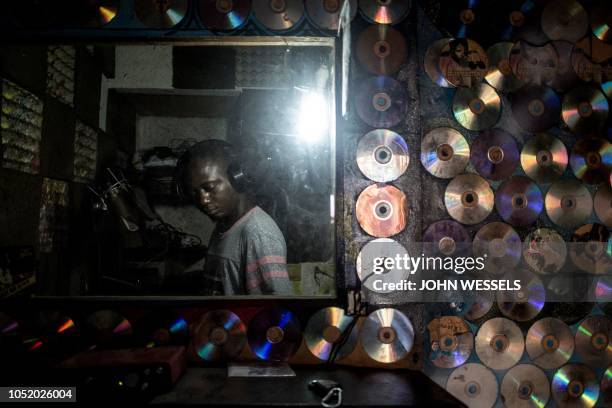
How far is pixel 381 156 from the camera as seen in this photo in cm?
184

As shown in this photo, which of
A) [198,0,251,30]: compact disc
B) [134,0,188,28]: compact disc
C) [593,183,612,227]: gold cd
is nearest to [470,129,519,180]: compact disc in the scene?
[593,183,612,227]: gold cd

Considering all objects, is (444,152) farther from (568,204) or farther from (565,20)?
(565,20)

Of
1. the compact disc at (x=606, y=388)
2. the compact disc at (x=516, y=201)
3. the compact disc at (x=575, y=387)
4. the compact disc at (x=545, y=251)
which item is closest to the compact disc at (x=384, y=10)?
the compact disc at (x=516, y=201)

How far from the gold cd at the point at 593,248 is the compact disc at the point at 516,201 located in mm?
248

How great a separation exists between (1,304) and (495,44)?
2.40 m

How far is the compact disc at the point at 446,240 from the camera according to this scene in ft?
6.13

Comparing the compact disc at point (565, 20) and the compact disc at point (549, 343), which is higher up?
the compact disc at point (565, 20)

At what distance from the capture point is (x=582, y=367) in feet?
6.46

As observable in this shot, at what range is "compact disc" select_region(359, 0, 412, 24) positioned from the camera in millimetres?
1869

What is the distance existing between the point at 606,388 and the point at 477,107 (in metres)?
1.43

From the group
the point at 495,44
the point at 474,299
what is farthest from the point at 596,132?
the point at 474,299

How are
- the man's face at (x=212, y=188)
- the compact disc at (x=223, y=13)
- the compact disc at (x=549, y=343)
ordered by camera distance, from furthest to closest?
the compact disc at (x=549, y=343) → the compact disc at (x=223, y=13) → the man's face at (x=212, y=188)

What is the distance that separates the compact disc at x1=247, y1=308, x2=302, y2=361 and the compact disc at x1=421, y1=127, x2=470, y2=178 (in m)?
0.90

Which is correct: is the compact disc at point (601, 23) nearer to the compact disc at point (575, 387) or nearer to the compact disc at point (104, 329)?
the compact disc at point (575, 387)
